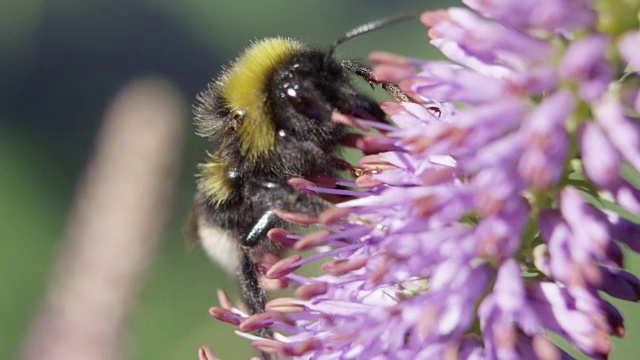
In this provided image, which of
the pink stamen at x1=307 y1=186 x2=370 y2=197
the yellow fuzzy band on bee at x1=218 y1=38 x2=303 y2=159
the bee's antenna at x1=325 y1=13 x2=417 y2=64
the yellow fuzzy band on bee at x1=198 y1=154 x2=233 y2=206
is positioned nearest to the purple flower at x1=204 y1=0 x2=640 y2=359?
the pink stamen at x1=307 y1=186 x2=370 y2=197

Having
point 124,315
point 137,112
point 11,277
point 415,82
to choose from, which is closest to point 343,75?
point 415,82

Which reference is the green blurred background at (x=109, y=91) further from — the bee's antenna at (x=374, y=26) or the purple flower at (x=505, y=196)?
the purple flower at (x=505, y=196)

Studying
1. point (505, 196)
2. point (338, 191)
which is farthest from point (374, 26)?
point (505, 196)

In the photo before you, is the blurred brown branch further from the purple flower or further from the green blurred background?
the purple flower

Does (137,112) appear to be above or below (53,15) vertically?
above

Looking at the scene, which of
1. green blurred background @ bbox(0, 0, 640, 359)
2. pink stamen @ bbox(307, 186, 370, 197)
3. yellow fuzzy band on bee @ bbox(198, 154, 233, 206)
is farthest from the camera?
green blurred background @ bbox(0, 0, 640, 359)

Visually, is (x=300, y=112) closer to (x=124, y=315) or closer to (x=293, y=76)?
(x=293, y=76)
